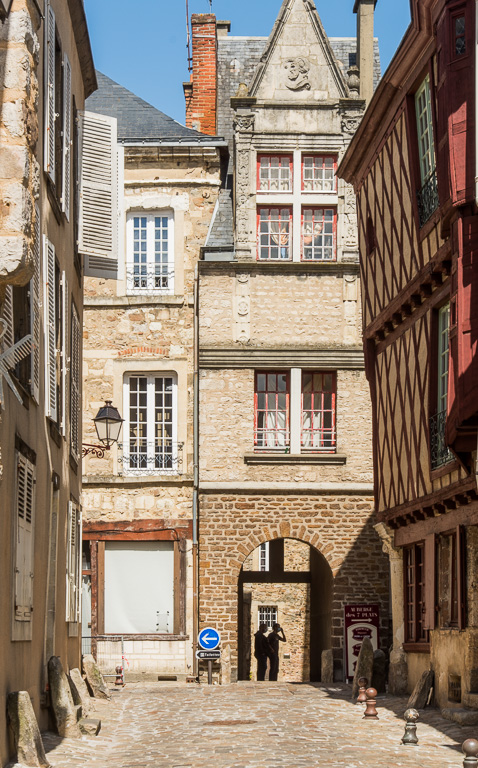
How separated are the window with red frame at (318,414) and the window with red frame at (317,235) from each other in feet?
6.48

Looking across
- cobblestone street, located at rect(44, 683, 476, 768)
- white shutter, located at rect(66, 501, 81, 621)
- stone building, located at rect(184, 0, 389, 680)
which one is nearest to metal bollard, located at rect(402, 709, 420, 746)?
cobblestone street, located at rect(44, 683, 476, 768)

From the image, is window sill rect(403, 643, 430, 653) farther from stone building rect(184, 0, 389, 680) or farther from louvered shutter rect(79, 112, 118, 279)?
louvered shutter rect(79, 112, 118, 279)

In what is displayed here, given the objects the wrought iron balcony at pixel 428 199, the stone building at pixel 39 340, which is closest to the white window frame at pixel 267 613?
the stone building at pixel 39 340

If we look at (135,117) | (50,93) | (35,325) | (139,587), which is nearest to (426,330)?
(50,93)

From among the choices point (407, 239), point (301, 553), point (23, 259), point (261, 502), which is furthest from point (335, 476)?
point (23, 259)

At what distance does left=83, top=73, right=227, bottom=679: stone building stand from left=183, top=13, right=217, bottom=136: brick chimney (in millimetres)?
1541

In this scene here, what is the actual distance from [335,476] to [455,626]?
7.04 m

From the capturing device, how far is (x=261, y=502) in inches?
773

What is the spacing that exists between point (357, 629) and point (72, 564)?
7163 mm

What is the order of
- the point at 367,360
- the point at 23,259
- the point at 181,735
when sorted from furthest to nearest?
1. the point at 367,360
2. the point at 181,735
3. the point at 23,259

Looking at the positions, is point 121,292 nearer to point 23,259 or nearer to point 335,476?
point 335,476

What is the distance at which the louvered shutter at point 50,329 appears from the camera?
10.0 m

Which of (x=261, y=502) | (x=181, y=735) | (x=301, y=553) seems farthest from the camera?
(x=301, y=553)

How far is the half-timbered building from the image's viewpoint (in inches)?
436
